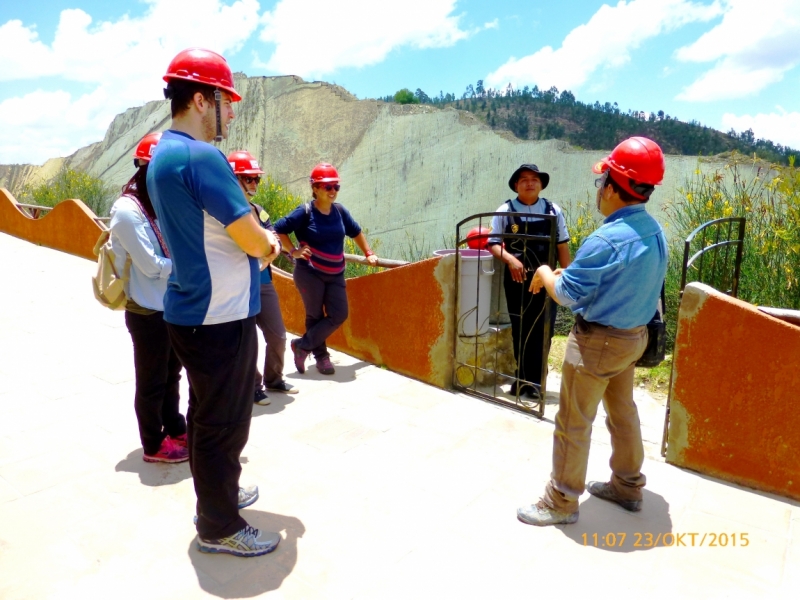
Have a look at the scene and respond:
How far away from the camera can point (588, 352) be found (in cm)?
265

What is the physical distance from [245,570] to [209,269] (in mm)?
1304

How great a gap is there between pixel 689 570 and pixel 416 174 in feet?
57.0

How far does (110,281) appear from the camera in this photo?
313 cm

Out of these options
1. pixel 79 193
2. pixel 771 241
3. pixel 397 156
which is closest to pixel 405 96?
pixel 397 156

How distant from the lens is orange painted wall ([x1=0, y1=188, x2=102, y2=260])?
34.4ft

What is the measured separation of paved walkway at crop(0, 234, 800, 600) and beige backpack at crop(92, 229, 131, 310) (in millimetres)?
991

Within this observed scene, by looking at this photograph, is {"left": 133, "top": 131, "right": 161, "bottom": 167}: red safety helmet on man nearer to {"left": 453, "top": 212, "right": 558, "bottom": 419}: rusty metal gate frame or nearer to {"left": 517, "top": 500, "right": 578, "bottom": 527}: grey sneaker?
{"left": 453, "top": 212, "right": 558, "bottom": 419}: rusty metal gate frame

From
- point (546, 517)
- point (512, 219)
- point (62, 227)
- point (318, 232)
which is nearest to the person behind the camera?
point (546, 517)

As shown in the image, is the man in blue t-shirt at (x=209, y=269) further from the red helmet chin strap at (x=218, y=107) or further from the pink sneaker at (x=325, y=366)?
the pink sneaker at (x=325, y=366)

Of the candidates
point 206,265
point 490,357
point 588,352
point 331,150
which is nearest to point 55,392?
point 206,265

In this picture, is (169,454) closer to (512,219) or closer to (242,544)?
(242,544)

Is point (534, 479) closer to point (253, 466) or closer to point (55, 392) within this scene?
point (253, 466)

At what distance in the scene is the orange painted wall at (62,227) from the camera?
10.5 metres

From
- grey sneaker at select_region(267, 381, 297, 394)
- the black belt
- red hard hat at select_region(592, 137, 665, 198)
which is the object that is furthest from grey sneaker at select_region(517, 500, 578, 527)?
grey sneaker at select_region(267, 381, 297, 394)
